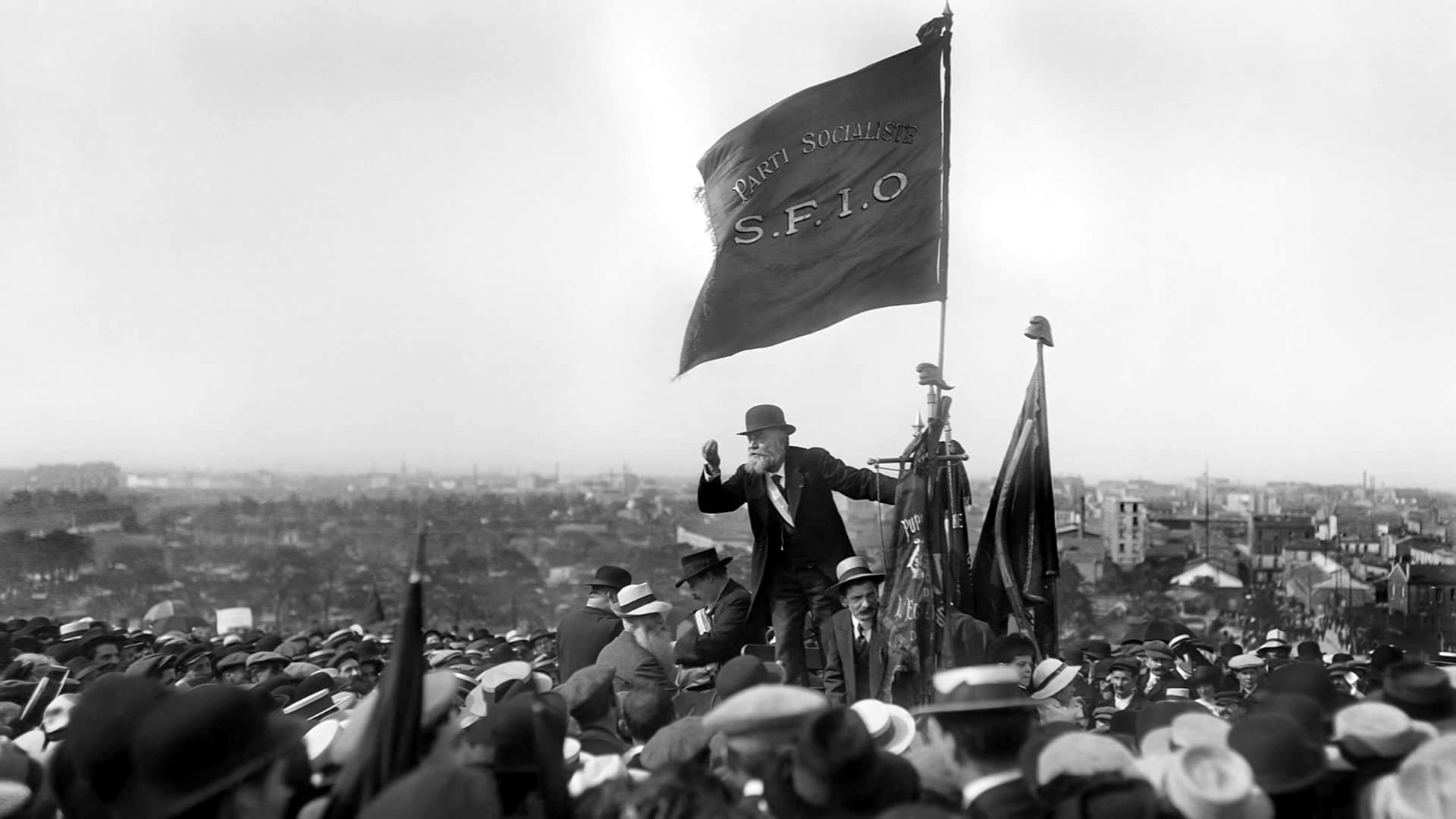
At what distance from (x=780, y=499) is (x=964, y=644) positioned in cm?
157

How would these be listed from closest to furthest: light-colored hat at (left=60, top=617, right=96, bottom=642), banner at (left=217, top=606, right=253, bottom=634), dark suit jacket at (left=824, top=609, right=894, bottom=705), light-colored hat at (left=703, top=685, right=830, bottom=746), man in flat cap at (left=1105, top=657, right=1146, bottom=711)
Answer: light-colored hat at (left=703, top=685, right=830, bottom=746) < dark suit jacket at (left=824, top=609, right=894, bottom=705) < man in flat cap at (left=1105, top=657, right=1146, bottom=711) < light-colored hat at (left=60, top=617, right=96, bottom=642) < banner at (left=217, top=606, right=253, bottom=634)

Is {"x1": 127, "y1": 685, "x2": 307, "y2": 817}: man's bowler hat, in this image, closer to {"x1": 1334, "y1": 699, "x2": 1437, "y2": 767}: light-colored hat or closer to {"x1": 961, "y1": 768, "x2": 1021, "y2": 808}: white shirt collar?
{"x1": 961, "y1": 768, "x2": 1021, "y2": 808}: white shirt collar

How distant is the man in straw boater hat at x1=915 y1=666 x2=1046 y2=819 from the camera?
12.1 ft

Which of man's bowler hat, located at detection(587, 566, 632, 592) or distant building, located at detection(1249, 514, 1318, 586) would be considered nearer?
man's bowler hat, located at detection(587, 566, 632, 592)

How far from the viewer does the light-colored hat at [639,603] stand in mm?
7992

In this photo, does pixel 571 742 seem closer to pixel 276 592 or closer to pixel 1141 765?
pixel 1141 765

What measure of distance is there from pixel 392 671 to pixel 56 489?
31.8m

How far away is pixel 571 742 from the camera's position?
474cm

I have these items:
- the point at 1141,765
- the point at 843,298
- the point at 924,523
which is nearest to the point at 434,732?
the point at 1141,765

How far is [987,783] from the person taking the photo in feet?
12.4

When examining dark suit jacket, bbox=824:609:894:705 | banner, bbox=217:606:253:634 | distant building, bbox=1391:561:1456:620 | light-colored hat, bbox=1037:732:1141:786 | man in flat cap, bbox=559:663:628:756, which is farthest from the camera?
distant building, bbox=1391:561:1456:620

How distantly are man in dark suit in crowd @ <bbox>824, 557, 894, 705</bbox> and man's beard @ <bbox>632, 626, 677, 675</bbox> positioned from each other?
1048 millimetres

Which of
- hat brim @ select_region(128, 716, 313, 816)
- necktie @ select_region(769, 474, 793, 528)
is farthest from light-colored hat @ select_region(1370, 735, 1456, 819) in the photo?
necktie @ select_region(769, 474, 793, 528)

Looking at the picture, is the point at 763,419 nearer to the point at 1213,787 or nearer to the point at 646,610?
the point at 646,610
